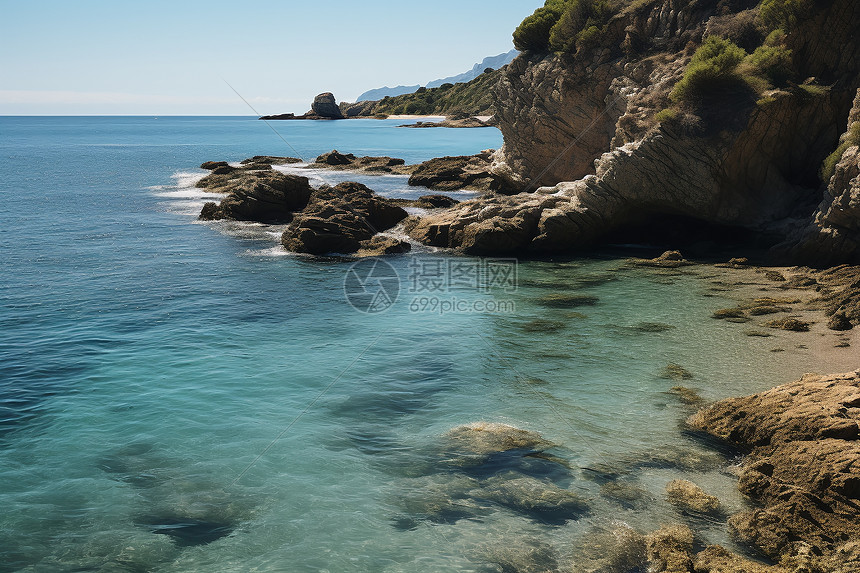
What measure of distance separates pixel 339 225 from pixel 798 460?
23680 millimetres

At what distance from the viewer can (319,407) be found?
14.8 metres

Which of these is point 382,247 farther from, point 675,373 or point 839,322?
point 839,322

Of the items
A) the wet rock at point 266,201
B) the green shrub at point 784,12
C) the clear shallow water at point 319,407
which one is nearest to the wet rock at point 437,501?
the clear shallow water at point 319,407

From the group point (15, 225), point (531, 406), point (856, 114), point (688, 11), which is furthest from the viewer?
Result: point (15, 225)

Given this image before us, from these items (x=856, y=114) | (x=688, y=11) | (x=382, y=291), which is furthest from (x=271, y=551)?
(x=688, y=11)

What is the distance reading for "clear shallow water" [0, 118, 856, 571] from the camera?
998cm

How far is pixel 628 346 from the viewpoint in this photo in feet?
58.6

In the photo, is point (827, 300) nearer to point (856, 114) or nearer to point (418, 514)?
point (856, 114)

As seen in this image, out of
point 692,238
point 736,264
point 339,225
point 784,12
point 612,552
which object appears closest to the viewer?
point 612,552

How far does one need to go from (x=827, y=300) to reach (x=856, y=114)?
7.95m

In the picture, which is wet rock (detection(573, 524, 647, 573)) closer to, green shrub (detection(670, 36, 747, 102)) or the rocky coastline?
the rocky coastline

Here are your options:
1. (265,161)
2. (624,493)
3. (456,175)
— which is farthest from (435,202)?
(265,161)

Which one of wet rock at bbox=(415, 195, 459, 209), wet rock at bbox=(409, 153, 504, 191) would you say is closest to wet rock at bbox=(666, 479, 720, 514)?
wet rock at bbox=(415, 195, 459, 209)

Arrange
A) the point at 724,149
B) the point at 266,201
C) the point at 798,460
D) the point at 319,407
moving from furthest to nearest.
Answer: the point at 266,201
the point at 724,149
the point at 319,407
the point at 798,460
